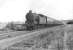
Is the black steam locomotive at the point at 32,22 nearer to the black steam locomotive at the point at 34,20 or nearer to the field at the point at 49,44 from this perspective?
the black steam locomotive at the point at 34,20

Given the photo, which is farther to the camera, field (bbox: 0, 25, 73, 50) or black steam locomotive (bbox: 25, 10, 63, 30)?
black steam locomotive (bbox: 25, 10, 63, 30)

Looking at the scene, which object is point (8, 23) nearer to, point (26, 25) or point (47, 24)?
point (26, 25)

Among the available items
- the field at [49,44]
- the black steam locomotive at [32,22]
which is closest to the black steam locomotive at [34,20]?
the black steam locomotive at [32,22]

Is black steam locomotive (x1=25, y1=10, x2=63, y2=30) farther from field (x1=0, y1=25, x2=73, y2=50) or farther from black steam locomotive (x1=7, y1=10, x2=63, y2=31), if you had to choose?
field (x1=0, y1=25, x2=73, y2=50)

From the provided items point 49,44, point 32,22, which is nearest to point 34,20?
point 32,22

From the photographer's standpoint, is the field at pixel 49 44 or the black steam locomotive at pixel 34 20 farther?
the black steam locomotive at pixel 34 20

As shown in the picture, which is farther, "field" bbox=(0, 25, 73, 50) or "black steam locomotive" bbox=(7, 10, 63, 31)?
"black steam locomotive" bbox=(7, 10, 63, 31)

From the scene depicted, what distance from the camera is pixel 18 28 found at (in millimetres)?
24562

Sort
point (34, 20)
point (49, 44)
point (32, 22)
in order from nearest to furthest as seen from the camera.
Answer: point (49, 44), point (32, 22), point (34, 20)

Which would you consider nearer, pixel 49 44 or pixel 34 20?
pixel 49 44

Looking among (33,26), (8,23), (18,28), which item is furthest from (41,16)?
(8,23)

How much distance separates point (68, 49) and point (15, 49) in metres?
2.92

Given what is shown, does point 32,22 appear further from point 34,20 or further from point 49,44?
point 49,44

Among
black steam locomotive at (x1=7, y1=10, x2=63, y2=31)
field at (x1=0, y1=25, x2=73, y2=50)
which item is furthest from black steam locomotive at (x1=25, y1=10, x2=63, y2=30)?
field at (x1=0, y1=25, x2=73, y2=50)
